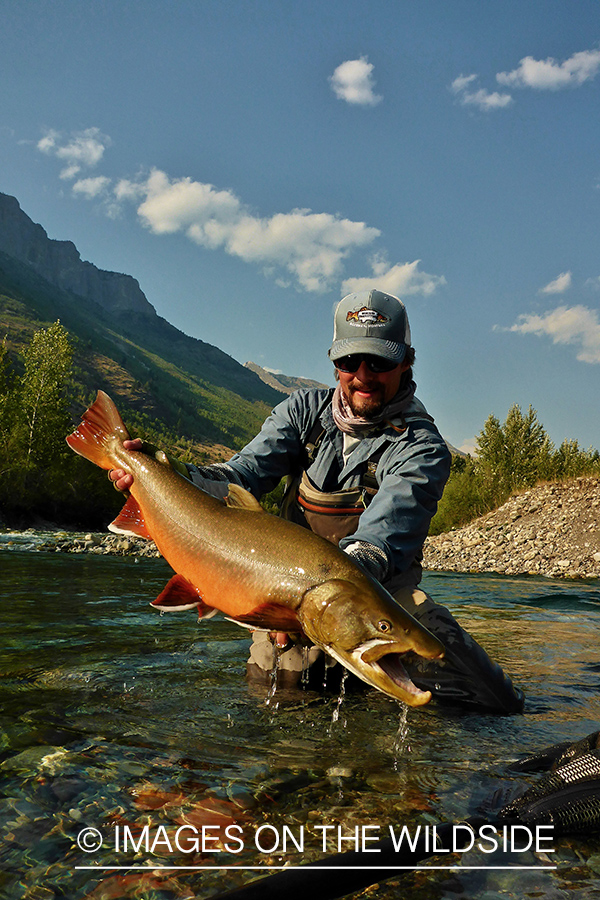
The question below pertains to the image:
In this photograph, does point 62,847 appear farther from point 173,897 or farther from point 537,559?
point 537,559

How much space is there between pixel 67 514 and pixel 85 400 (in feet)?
Result: 247

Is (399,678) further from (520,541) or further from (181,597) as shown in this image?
(520,541)

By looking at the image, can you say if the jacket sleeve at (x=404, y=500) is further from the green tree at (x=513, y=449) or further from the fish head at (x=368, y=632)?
the green tree at (x=513, y=449)

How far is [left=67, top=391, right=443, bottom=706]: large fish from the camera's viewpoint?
2262 millimetres

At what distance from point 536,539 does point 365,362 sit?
882 inches

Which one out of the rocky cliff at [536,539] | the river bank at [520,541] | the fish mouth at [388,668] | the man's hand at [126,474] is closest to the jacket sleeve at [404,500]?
the fish mouth at [388,668]

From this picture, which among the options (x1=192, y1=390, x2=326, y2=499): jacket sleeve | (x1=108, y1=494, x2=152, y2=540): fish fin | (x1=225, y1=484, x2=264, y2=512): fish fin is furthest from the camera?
(x1=192, y1=390, x2=326, y2=499): jacket sleeve

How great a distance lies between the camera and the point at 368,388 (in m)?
4.09

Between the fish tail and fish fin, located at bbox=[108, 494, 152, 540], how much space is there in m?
0.24

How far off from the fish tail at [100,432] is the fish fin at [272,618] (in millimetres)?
1262

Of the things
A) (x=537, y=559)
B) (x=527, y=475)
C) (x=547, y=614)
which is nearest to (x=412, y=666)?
(x=547, y=614)

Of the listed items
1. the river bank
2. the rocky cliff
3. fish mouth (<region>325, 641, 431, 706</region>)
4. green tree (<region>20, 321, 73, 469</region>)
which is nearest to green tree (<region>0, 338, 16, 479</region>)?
green tree (<region>20, 321, 73, 469</region>)

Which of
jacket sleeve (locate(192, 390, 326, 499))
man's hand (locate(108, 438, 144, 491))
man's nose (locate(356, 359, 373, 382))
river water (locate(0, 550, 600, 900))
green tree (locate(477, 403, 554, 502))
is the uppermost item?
green tree (locate(477, 403, 554, 502))

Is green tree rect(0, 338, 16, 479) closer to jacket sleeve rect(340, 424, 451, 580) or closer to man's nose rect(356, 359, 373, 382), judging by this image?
man's nose rect(356, 359, 373, 382)
